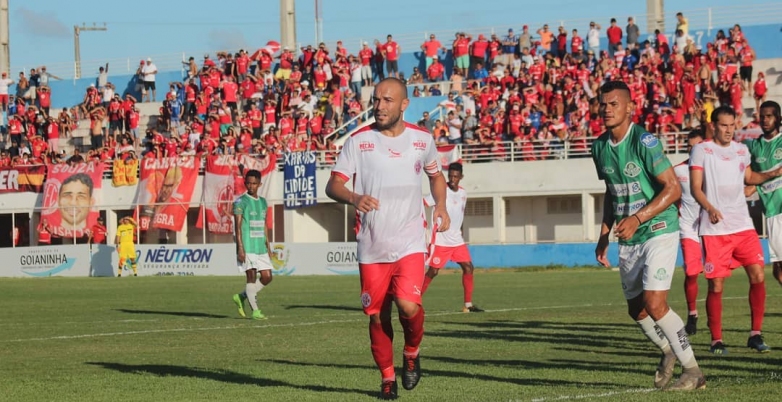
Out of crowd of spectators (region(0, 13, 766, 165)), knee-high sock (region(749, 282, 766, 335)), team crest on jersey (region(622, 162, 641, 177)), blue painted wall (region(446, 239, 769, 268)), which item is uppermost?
crowd of spectators (region(0, 13, 766, 165))

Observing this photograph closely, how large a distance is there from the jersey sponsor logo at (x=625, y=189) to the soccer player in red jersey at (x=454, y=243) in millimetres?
9682

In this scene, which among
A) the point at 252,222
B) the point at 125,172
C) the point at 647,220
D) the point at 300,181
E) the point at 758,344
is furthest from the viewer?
the point at 125,172

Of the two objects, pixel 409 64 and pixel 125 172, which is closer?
pixel 125 172

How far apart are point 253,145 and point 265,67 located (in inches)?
212

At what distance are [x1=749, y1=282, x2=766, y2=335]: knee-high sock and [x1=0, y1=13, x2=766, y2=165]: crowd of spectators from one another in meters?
22.8

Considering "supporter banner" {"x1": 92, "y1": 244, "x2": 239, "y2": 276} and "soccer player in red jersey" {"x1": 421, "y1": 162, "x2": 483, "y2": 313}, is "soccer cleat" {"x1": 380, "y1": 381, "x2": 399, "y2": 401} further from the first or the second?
"supporter banner" {"x1": 92, "y1": 244, "x2": 239, "y2": 276}

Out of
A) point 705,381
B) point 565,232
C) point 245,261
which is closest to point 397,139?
point 705,381

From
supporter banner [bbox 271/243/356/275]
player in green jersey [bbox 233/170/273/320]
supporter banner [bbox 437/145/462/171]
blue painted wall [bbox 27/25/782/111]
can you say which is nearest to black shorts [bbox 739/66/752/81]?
blue painted wall [bbox 27/25/782/111]

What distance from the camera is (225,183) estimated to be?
4584 centimetres

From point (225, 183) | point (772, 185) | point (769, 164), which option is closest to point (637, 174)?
point (769, 164)

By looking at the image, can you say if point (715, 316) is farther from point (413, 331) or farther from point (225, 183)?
point (225, 183)

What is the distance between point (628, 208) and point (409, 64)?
41.1 metres

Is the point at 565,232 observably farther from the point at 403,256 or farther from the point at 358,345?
the point at 403,256

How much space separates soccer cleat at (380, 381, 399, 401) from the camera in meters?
9.62
